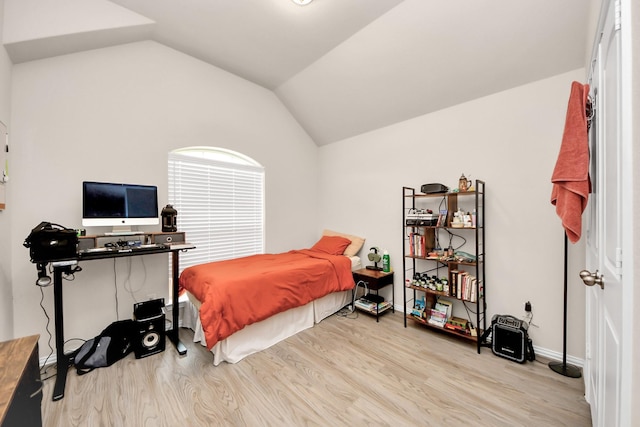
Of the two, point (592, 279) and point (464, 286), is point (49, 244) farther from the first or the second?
point (464, 286)

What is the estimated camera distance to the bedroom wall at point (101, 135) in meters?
2.12

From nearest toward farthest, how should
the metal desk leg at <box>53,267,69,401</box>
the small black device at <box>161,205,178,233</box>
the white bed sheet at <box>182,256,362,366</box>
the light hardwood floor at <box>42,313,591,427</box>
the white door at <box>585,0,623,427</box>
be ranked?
the white door at <box>585,0,623,427</box> < the light hardwood floor at <box>42,313,591,427</box> < the metal desk leg at <box>53,267,69,401</box> < the white bed sheet at <box>182,256,362,366</box> < the small black device at <box>161,205,178,233</box>

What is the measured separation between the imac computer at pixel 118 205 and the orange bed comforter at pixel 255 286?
2.51 feet

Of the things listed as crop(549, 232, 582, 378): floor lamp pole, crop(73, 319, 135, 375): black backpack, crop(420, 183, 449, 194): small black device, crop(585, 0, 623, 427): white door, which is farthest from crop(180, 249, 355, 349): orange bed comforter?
crop(585, 0, 623, 427): white door

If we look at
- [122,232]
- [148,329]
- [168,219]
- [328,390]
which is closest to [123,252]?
[122,232]

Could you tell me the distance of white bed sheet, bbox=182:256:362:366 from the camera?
224 cm

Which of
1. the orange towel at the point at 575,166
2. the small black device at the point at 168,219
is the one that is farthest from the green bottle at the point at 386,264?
the small black device at the point at 168,219

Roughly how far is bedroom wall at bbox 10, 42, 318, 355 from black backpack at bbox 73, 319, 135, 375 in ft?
0.71

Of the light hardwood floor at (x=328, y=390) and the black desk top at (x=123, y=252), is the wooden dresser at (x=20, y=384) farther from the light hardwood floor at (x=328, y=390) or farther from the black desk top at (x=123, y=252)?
the black desk top at (x=123, y=252)

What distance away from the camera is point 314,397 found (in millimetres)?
1815

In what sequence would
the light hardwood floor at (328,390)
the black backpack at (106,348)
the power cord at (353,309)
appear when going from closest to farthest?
the light hardwood floor at (328,390)
the black backpack at (106,348)
the power cord at (353,309)

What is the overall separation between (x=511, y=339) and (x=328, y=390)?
5.65ft

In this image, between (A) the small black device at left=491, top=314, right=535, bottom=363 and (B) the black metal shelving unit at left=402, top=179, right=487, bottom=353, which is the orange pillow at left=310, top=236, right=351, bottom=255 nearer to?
(B) the black metal shelving unit at left=402, top=179, right=487, bottom=353

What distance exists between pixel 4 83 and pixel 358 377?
364 cm
